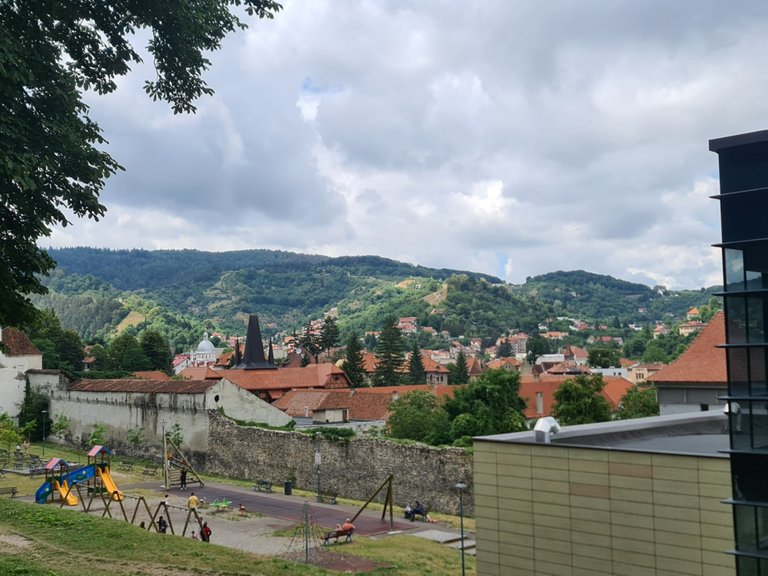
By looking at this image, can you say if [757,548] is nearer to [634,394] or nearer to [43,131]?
[43,131]

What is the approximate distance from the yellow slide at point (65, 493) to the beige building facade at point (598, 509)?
19.5 metres

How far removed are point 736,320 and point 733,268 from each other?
646mm

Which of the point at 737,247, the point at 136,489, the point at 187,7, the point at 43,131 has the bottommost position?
the point at 136,489

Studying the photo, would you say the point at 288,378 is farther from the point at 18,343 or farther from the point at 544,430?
the point at 544,430

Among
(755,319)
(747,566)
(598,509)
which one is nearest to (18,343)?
(598,509)

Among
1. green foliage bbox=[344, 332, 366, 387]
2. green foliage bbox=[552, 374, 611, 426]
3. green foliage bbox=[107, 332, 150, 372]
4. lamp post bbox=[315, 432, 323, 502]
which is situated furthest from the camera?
green foliage bbox=[344, 332, 366, 387]

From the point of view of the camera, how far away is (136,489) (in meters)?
32.1

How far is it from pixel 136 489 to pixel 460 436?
15.1 m

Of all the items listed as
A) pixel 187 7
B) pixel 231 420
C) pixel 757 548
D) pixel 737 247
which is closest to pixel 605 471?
pixel 757 548

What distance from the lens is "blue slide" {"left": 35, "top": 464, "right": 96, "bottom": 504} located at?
28.2 metres

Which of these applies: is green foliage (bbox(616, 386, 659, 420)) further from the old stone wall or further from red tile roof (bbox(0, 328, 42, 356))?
red tile roof (bbox(0, 328, 42, 356))

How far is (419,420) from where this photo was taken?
40.9 metres

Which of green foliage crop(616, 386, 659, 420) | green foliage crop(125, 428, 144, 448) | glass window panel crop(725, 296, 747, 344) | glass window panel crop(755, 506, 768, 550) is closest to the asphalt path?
green foliage crop(125, 428, 144, 448)

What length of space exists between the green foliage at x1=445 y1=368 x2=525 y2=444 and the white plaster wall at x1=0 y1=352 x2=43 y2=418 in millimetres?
32211
